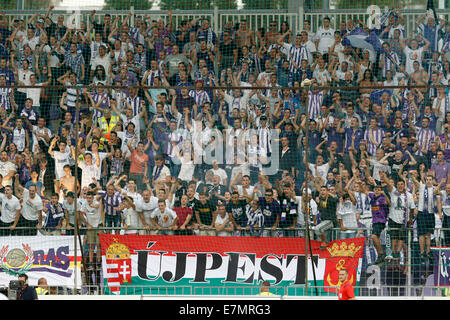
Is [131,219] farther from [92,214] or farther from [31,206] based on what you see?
[31,206]

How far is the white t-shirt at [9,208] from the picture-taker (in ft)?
37.3

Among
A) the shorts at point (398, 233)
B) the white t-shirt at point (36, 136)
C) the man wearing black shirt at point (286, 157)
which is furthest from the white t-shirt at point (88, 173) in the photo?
the shorts at point (398, 233)

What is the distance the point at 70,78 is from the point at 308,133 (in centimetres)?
620

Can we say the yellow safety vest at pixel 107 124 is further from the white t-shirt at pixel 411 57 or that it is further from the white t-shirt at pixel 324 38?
the white t-shirt at pixel 411 57

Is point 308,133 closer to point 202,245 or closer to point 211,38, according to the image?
point 202,245

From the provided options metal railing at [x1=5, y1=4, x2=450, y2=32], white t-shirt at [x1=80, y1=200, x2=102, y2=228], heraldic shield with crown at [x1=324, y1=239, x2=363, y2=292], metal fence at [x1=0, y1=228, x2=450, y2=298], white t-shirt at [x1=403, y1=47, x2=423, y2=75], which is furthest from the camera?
metal railing at [x1=5, y1=4, x2=450, y2=32]

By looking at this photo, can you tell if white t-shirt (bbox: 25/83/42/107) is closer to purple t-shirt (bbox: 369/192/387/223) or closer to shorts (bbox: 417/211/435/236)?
purple t-shirt (bbox: 369/192/387/223)

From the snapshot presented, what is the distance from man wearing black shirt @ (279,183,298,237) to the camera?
36.8 feet

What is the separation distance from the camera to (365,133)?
→ 12000 mm

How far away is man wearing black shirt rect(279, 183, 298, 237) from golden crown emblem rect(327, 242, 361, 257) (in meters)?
0.59

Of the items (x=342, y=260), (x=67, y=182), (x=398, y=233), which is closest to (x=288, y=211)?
(x=342, y=260)

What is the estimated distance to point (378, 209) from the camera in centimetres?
1147

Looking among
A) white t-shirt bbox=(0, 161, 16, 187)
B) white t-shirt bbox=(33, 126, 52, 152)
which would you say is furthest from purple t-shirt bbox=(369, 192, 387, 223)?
white t-shirt bbox=(0, 161, 16, 187)

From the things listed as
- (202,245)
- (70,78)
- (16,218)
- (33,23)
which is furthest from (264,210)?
(33,23)
